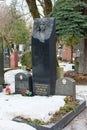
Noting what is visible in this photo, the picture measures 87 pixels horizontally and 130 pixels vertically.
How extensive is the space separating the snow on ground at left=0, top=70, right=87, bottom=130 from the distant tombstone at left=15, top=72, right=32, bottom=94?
46cm

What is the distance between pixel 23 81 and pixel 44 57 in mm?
1078

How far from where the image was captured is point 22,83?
31.6 feet

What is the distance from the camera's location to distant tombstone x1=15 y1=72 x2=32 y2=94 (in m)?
9.52

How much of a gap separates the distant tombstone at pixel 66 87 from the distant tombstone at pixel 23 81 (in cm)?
102

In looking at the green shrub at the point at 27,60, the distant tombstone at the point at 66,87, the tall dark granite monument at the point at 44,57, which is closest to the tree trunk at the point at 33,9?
the tall dark granite monument at the point at 44,57

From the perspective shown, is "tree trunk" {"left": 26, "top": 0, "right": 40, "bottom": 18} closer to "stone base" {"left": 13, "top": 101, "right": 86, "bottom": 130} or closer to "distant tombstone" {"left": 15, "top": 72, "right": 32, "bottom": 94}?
"distant tombstone" {"left": 15, "top": 72, "right": 32, "bottom": 94}

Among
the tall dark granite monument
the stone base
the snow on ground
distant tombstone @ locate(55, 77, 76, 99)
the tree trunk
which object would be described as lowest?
the stone base

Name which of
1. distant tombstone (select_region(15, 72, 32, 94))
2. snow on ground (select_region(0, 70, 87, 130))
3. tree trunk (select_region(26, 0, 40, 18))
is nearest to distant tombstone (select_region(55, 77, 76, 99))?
snow on ground (select_region(0, 70, 87, 130))

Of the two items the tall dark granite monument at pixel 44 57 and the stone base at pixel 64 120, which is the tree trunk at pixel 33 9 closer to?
the tall dark granite monument at pixel 44 57

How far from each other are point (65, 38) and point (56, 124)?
659 cm

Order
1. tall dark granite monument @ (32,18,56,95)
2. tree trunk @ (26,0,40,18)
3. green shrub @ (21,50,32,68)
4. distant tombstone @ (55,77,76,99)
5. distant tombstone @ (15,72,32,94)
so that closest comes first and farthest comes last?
distant tombstone @ (55,77,76,99) → tall dark granite monument @ (32,18,56,95) → distant tombstone @ (15,72,32,94) → tree trunk @ (26,0,40,18) → green shrub @ (21,50,32,68)

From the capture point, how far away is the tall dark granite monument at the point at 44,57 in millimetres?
9266

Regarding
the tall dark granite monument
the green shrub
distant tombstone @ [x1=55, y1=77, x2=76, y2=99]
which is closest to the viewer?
distant tombstone @ [x1=55, y1=77, x2=76, y2=99]

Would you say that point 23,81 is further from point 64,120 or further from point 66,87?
point 64,120
